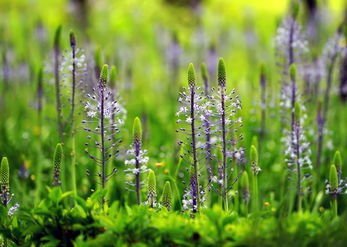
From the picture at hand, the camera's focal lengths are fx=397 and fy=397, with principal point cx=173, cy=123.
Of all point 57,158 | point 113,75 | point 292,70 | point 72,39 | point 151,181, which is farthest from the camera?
point 113,75

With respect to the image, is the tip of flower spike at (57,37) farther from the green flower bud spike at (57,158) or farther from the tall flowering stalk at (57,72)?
the green flower bud spike at (57,158)

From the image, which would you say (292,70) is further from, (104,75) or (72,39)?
(72,39)

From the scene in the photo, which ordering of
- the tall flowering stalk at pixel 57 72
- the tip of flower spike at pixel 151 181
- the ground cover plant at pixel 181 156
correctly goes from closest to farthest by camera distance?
the ground cover plant at pixel 181 156 → the tip of flower spike at pixel 151 181 → the tall flowering stalk at pixel 57 72

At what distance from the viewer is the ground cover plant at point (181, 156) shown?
7.88 ft

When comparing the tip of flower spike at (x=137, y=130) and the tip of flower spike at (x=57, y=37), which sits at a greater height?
the tip of flower spike at (x=57, y=37)

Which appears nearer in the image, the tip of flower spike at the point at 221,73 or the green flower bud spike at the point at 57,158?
the tip of flower spike at the point at 221,73

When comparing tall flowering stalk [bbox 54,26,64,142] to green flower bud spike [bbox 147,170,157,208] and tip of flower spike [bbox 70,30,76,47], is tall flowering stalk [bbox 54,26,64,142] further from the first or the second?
green flower bud spike [bbox 147,170,157,208]

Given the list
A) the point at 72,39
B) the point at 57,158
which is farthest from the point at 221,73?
the point at 72,39

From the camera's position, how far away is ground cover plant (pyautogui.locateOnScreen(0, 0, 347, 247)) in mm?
2402

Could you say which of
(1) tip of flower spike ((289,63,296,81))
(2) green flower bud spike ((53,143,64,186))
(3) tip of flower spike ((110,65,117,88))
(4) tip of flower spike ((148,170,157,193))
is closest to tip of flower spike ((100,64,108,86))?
(2) green flower bud spike ((53,143,64,186))

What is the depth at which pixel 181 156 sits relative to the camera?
2.87 meters

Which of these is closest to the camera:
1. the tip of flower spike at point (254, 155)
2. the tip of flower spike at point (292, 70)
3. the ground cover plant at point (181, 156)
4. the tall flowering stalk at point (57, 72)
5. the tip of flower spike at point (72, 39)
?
the ground cover plant at point (181, 156)

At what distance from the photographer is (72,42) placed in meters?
3.64

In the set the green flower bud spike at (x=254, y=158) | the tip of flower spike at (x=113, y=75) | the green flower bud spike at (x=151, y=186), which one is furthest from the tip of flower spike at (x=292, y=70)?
the green flower bud spike at (x=151, y=186)
